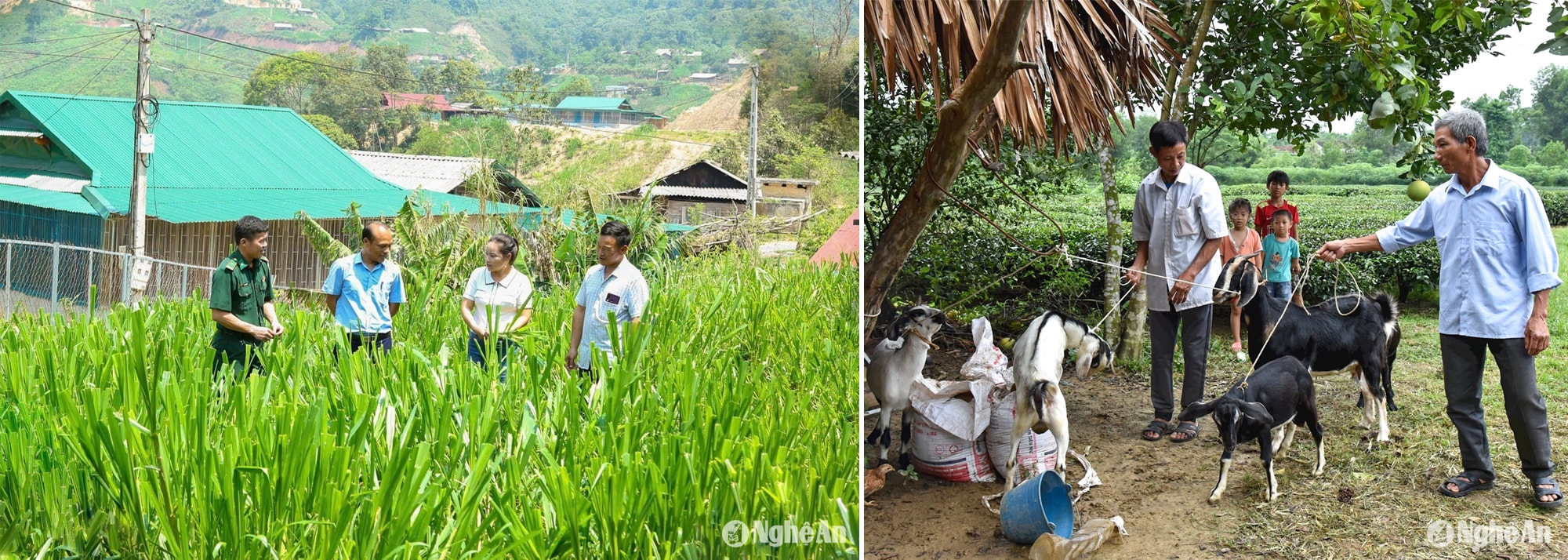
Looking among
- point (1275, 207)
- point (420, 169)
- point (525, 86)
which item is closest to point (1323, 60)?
point (1275, 207)

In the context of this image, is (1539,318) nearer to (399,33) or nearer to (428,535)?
(428,535)

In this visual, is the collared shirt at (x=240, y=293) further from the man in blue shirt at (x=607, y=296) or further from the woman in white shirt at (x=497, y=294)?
the man in blue shirt at (x=607, y=296)

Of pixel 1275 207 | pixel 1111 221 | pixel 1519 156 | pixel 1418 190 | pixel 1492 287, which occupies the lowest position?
pixel 1492 287

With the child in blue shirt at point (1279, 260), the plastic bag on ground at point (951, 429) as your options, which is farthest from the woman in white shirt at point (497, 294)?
the child in blue shirt at point (1279, 260)

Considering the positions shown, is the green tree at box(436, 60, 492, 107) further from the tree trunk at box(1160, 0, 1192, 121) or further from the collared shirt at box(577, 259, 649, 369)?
the tree trunk at box(1160, 0, 1192, 121)

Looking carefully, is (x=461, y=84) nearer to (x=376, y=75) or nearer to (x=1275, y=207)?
(x=376, y=75)

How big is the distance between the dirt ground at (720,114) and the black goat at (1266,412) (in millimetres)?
4561

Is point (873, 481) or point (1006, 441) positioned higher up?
point (1006, 441)

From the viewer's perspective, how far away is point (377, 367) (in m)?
2.79

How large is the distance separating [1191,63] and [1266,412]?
220 centimetres

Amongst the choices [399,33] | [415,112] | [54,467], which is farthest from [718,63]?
[54,467]

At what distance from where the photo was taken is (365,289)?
3498mm

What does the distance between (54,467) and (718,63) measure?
30.6ft

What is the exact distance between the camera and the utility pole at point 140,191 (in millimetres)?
3869
